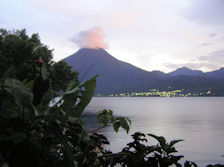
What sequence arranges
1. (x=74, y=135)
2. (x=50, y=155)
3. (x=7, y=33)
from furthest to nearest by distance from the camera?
(x=7, y=33), (x=74, y=135), (x=50, y=155)

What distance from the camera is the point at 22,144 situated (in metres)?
1.19

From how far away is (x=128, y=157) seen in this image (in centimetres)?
195

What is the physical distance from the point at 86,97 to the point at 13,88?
46 cm

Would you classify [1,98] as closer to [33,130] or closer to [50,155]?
[33,130]

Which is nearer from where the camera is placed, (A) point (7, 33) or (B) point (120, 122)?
(B) point (120, 122)

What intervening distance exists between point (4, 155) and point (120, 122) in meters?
0.64

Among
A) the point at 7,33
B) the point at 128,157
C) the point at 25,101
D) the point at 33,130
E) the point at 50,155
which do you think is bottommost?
the point at 128,157

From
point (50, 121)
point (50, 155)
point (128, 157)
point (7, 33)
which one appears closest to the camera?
point (50, 121)

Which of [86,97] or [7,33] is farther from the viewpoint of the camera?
[7,33]

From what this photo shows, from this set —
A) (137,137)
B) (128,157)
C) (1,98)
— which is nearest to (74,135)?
(1,98)

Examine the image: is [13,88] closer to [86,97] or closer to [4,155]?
[4,155]

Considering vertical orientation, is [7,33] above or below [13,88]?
above

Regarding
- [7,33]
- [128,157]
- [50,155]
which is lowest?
[128,157]

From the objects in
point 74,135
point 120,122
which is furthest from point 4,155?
point 120,122
